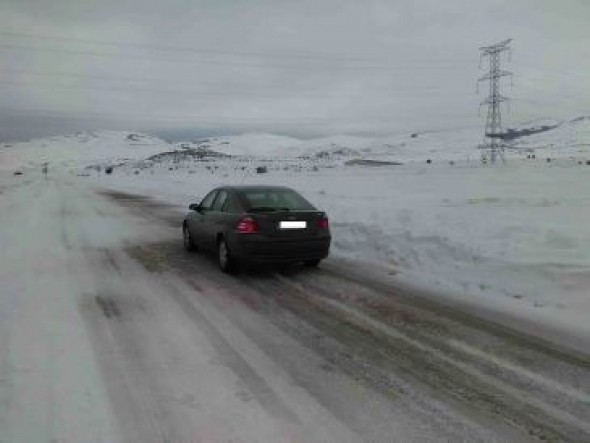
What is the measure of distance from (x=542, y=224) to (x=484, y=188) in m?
15.4

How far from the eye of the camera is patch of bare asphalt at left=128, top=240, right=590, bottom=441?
171 inches

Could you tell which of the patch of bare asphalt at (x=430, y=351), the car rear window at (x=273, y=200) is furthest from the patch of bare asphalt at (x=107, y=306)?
the car rear window at (x=273, y=200)

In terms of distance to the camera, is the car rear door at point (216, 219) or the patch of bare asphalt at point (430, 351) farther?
the car rear door at point (216, 219)

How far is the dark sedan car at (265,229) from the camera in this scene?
30.5 feet

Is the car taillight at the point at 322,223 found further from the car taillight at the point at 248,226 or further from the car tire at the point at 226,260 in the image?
the car tire at the point at 226,260

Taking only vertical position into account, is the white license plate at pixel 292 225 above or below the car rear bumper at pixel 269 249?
above

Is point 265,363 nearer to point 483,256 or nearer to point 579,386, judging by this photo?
point 579,386

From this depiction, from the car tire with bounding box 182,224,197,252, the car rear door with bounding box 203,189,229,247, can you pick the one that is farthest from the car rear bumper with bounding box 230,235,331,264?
the car tire with bounding box 182,224,197,252

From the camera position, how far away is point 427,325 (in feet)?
21.5

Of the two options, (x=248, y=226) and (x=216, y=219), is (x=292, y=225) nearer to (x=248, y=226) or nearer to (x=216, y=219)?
(x=248, y=226)

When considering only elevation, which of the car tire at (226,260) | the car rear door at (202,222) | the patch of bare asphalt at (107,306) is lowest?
the patch of bare asphalt at (107,306)

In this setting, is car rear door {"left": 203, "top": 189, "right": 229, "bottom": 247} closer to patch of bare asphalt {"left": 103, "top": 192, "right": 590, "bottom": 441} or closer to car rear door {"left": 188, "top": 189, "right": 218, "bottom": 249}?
car rear door {"left": 188, "top": 189, "right": 218, "bottom": 249}

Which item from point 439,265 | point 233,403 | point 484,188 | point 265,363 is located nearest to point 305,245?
point 439,265

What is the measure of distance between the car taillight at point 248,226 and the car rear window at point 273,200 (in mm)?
319
